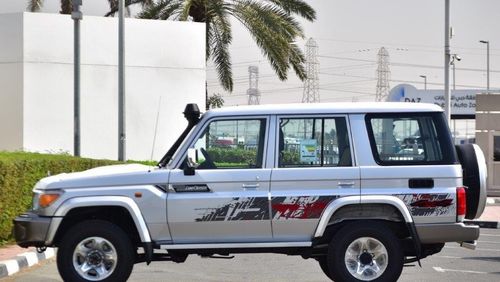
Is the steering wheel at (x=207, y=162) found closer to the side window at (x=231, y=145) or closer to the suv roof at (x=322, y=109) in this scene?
the side window at (x=231, y=145)

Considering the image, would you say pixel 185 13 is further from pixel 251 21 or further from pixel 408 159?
pixel 408 159

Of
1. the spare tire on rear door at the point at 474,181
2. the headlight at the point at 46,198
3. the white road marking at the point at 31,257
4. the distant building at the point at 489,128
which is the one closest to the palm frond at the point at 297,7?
the distant building at the point at 489,128

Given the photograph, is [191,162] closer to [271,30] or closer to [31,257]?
[31,257]

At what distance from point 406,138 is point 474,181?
0.90 meters

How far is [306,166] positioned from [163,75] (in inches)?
758

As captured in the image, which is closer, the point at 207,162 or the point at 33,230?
the point at 33,230

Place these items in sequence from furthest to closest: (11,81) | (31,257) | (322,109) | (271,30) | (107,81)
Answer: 1. (271,30)
2. (107,81)
3. (11,81)
4. (31,257)
5. (322,109)

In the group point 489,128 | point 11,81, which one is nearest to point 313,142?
point 11,81

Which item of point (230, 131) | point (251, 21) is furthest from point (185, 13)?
point (230, 131)

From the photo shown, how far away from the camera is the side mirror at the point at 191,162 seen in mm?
9336

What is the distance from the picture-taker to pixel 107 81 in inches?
1072

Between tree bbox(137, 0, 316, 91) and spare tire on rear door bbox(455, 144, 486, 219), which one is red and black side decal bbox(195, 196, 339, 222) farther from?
tree bbox(137, 0, 316, 91)

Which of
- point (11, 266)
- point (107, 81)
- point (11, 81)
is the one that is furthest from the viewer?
point (107, 81)

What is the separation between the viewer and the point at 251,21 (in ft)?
98.7
